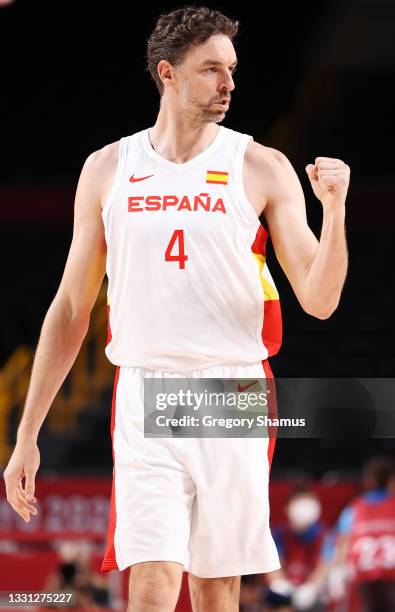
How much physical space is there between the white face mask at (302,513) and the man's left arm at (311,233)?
613 centimetres

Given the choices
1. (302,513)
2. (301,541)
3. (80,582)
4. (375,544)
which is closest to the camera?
(375,544)

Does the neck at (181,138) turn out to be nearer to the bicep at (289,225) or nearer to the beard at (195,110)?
the beard at (195,110)

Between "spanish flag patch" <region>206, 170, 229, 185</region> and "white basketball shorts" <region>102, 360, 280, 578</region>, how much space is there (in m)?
0.58

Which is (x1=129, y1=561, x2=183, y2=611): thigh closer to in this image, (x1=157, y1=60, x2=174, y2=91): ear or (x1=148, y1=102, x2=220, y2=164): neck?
(x1=148, y1=102, x2=220, y2=164): neck

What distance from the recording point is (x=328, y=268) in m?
3.57

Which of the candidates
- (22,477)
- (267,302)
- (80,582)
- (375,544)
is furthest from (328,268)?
(80,582)

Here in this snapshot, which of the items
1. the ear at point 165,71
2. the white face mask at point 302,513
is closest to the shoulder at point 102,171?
the ear at point 165,71

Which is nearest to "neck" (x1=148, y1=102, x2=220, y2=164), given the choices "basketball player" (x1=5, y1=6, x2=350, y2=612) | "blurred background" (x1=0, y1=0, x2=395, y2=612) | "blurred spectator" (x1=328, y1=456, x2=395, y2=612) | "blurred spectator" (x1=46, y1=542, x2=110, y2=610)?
"basketball player" (x1=5, y1=6, x2=350, y2=612)

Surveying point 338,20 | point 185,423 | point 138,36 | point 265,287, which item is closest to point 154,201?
point 265,287

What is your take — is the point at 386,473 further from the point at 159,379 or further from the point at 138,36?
the point at 138,36

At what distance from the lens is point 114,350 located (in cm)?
384

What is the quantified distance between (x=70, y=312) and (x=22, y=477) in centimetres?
55

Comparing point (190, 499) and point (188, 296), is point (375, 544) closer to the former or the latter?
point (190, 499)

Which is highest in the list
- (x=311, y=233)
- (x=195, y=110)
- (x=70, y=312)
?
(x=195, y=110)
